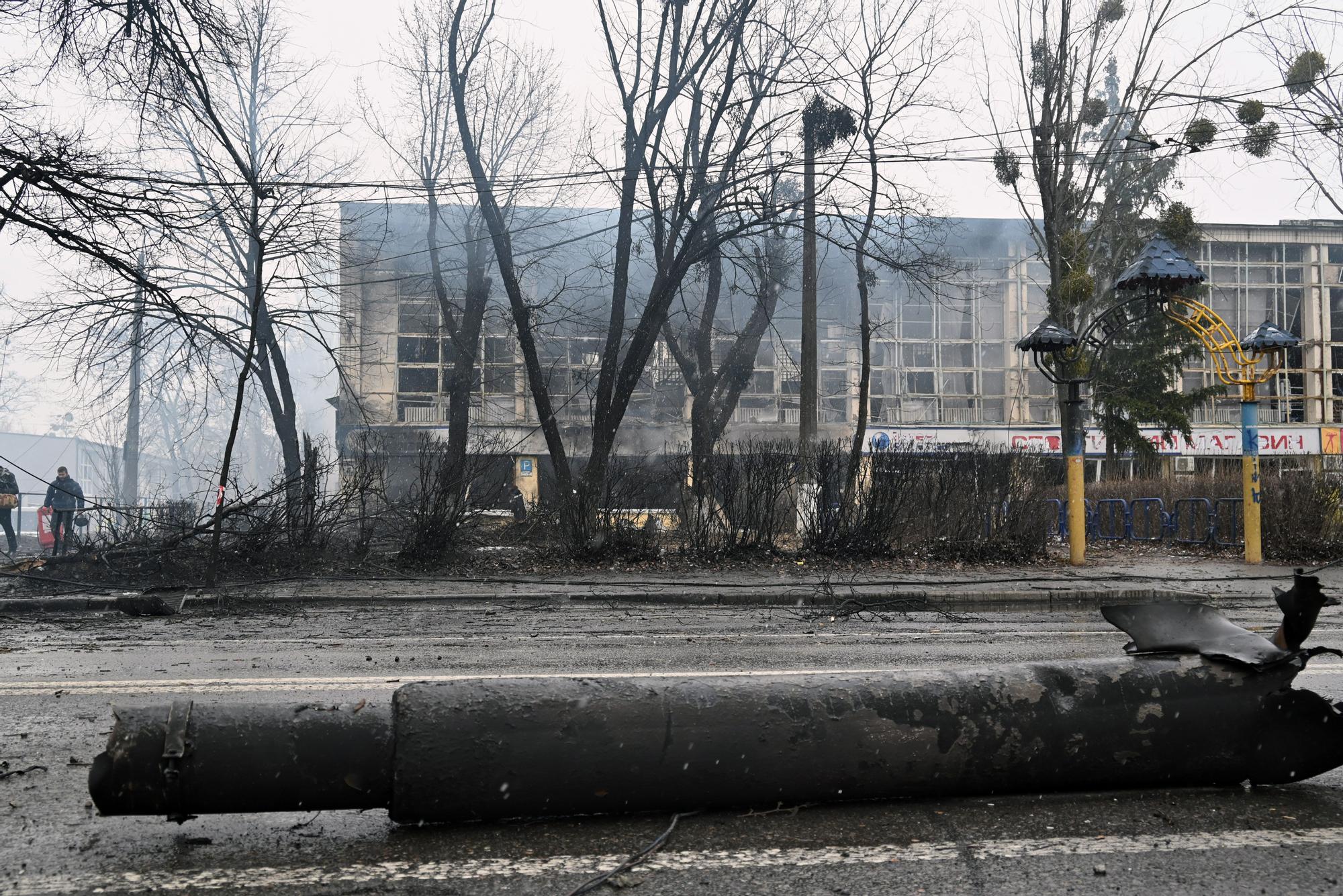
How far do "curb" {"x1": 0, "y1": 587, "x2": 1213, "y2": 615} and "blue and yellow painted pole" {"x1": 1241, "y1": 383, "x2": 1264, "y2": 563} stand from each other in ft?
9.49

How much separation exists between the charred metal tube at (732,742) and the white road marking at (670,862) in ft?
0.64

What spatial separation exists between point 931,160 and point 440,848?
19.2 metres

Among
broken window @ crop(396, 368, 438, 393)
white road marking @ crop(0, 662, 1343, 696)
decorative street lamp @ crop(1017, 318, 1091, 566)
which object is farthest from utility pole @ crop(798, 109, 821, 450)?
broken window @ crop(396, 368, 438, 393)

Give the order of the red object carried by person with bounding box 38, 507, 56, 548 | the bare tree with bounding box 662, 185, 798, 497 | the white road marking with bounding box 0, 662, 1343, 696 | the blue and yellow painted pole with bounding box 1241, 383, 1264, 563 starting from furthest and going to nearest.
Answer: the bare tree with bounding box 662, 185, 798, 497 → the red object carried by person with bounding box 38, 507, 56, 548 → the blue and yellow painted pole with bounding box 1241, 383, 1264, 563 → the white road marking with bounding box 0, 662, 1343, 696

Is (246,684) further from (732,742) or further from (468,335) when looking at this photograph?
(468,335)

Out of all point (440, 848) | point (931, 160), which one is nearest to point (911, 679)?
point (440, 848)

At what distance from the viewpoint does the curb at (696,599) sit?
1073 cm

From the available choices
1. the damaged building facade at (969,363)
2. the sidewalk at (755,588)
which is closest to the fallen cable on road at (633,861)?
the sidewalk at (755,588)

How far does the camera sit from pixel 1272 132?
18.7m

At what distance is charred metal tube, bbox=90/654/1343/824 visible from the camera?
294 centimetres

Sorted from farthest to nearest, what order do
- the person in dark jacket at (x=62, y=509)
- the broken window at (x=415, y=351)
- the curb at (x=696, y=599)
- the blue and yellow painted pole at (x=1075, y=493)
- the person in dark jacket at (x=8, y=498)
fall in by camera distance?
the broken window at (x=415, y=351) < the person in dark jacket at (x=8, y=498) < the blue and yellow painted pole at (x=1075, y=493) < the person in dark jacket at (x=62, y=509) < the curb at (x=696, y=599)

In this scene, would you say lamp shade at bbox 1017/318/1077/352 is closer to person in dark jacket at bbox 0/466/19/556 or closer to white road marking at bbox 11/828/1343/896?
white road marking at bbox 11/828/1343/896

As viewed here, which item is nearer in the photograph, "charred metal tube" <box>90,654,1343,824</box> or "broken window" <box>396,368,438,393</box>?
"charred metal tube" <box>90,654,1343,824</box>

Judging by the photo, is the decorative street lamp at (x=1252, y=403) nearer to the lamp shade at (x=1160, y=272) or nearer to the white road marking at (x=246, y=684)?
the lamp shade at (x=1160, y=272)
